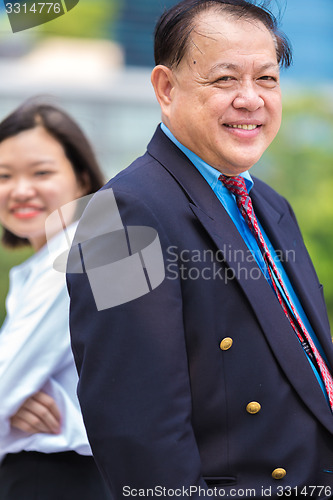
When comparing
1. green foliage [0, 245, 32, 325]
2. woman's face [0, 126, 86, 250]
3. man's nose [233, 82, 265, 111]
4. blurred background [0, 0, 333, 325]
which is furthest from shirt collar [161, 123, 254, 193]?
blurred background [0, 0, 333, 325]

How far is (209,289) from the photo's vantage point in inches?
61.2

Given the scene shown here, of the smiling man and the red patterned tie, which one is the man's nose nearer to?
the smiling man

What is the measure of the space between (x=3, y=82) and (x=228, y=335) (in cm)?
862

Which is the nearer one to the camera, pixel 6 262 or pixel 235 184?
pixel 235 184

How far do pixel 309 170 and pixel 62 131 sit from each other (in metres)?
3.64

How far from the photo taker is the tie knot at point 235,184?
69.2 inches

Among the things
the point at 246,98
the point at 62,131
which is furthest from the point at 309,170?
the point at 246,98

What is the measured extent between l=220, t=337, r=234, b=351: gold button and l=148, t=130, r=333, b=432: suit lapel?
0.09 m

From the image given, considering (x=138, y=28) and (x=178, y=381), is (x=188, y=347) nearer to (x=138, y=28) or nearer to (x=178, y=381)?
(x=178, y=381)

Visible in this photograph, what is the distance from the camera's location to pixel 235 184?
1.77m

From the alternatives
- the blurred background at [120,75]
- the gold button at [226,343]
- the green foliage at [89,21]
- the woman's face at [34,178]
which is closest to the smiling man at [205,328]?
the gold button at [226,343]

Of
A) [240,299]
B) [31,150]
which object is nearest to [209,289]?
[240,299]

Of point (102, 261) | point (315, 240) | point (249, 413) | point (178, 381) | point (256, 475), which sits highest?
point (102, 261)

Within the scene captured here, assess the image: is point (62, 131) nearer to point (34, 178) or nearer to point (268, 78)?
point (34, 178)
